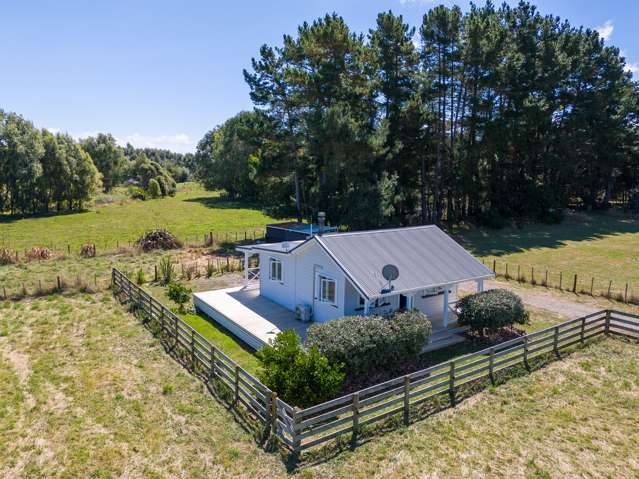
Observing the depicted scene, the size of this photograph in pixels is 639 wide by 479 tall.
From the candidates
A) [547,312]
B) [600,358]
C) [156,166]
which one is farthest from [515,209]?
[156,166]

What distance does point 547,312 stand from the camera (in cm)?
1727

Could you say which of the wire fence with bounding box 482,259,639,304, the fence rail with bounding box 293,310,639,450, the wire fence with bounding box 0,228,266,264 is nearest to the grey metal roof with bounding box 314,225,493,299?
the fence rail with bounding box 293,310,639,450

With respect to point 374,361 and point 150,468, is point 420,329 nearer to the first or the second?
point 374,361

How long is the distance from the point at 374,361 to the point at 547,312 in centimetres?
1005

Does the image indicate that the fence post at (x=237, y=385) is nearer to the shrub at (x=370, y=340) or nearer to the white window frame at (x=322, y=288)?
the shrub at (x=370, y=340)

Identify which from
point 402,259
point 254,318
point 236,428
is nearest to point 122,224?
point 254,318

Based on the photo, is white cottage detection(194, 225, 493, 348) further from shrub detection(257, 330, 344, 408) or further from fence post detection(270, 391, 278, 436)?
fence post detection(270, 391, 278, 436)

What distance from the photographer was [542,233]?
3825 cm

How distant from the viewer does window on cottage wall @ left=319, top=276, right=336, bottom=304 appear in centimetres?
1423

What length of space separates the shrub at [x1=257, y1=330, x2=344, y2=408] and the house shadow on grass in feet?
74.5

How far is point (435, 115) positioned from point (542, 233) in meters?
14.8

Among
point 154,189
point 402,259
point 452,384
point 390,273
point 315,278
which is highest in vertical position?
point 154,189

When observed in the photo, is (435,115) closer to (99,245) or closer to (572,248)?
(572,248)

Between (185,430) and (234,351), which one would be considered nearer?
(185,430)
